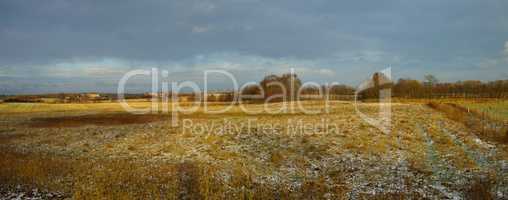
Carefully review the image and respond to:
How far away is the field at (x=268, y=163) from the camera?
36.7ft

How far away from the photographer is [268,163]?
16.0 m

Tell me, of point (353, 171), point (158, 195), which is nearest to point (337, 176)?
point (353, 171)

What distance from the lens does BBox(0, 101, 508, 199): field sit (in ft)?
36.7

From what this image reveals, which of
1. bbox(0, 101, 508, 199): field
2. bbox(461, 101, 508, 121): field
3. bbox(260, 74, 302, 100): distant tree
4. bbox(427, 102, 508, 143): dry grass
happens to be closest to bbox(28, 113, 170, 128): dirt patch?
bbox(0, 101, 508, 199): field

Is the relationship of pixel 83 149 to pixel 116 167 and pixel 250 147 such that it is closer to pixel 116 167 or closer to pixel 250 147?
pixel 116 167

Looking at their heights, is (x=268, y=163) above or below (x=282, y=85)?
below

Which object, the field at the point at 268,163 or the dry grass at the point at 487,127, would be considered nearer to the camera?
the field at the point at 268,163

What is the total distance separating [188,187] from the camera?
11.7 meters

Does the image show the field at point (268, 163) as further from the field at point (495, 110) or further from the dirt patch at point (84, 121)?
the field at point (495, 110)

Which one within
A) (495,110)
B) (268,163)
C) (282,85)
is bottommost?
(268,163)

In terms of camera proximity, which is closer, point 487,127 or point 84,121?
point 487,127

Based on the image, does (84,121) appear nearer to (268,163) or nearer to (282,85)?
(268,163)

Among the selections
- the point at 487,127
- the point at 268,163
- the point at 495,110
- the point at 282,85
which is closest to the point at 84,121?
the point at 268,163

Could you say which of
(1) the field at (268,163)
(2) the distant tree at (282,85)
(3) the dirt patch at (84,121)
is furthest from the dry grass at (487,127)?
(2) the distant tree at (282,85)
